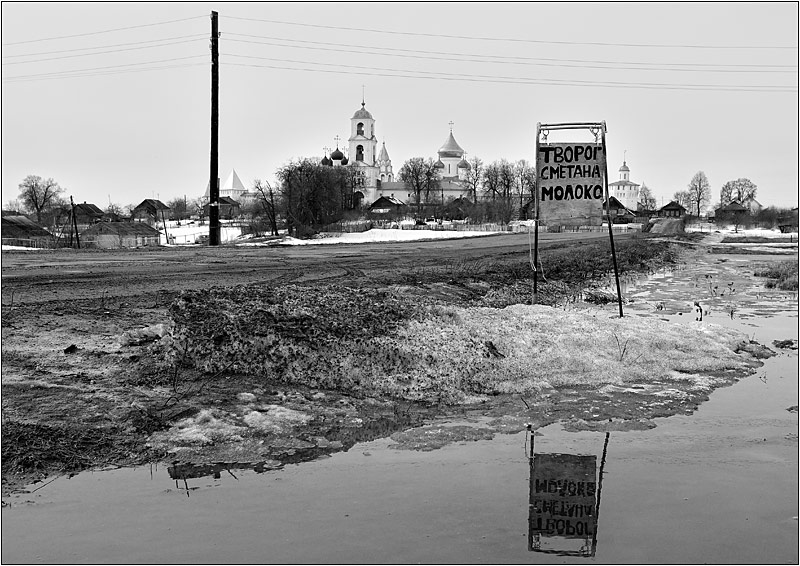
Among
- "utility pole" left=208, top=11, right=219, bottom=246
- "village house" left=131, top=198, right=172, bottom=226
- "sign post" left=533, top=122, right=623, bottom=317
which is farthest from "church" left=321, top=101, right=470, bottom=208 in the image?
"sign post" left=533, top=122, right=623, bottom=317

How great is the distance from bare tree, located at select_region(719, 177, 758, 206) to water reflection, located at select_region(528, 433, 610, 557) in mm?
137238

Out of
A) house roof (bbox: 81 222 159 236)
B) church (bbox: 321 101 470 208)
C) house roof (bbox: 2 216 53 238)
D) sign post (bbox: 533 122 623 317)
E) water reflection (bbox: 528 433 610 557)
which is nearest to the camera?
water reflection (bbox: 528 433 610 557)

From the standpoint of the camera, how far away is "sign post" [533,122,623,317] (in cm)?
1077

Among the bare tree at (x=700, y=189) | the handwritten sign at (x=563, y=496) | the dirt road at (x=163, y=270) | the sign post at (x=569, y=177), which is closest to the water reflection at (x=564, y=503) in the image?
the handwritten sign at (x=563, y=496)

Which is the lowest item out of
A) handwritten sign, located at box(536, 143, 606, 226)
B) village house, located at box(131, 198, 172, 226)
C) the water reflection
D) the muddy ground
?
the water reflection

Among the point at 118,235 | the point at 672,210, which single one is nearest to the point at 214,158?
the point at 118,235

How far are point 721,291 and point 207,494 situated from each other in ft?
46.3

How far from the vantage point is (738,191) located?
446 ft

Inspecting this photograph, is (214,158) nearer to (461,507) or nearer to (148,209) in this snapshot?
(461,507)

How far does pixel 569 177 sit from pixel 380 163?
520ft

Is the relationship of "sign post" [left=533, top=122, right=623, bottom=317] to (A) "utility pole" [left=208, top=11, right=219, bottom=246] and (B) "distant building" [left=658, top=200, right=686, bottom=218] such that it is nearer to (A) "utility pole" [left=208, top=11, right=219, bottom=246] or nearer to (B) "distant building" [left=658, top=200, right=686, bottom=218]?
(A) "utility pole" [left=208, top=11, right=219, bottom=246]

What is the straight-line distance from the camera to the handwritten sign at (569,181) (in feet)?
35.4

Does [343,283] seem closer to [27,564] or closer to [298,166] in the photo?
[27,564]

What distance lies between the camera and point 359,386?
7.31m
